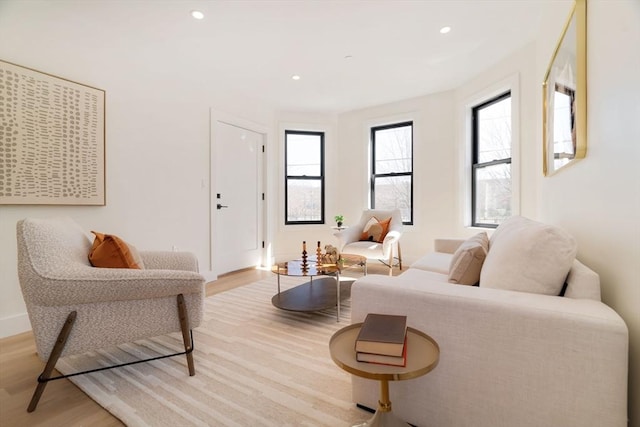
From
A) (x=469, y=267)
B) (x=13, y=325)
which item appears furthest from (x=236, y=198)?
(x=469, y=267)

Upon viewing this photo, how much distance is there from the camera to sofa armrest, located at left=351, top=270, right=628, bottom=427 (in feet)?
2.81

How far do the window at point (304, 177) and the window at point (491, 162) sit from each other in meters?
2.45

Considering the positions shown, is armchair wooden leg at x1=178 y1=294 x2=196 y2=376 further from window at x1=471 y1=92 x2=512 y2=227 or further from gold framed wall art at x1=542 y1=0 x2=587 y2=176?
window at x1=471 y1=92 x2=512 y2=227

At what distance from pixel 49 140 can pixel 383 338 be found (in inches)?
117

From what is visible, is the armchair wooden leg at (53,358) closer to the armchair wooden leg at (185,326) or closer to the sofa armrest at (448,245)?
the armchair wooden leg at (185,326)

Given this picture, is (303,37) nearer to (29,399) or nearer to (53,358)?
(53,358)

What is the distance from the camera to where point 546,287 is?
1.10 m

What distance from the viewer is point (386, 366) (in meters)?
0.85

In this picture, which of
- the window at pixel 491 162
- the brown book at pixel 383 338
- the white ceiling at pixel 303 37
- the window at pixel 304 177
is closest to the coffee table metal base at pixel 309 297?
the brown book at pixel 383 338

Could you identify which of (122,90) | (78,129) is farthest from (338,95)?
(78,129)

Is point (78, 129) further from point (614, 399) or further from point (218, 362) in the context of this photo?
point (614, 399)

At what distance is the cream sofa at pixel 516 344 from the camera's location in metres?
0.86

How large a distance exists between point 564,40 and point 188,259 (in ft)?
9.22

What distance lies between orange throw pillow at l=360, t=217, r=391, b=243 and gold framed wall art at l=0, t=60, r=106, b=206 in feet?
10.1
